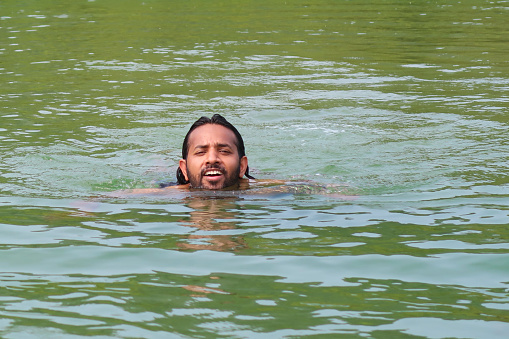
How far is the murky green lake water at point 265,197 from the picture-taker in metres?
4.78

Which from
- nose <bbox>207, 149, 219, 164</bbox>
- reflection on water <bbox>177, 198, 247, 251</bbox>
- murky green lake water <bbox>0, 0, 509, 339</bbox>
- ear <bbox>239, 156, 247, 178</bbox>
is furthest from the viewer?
ear <bbox>239, 156, 247, 178</bbox>

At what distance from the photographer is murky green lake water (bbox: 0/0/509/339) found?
15.7 ft

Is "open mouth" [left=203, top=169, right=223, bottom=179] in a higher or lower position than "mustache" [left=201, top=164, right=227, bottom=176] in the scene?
lower

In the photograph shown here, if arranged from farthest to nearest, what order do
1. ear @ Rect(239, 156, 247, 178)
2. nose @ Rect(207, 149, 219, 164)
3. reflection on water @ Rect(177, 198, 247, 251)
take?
ear @ Rect(239, 156, 247, 178) < nose @ Rect(207, 149, 219, 164) < reflection on water @ Rect(177, 198, 247, 251)

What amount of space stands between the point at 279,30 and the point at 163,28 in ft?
10.4

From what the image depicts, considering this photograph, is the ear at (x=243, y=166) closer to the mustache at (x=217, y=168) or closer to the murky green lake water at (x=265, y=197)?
the mustache at (x=217, y=168)

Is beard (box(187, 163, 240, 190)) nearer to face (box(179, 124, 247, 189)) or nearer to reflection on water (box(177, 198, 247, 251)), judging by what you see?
face (box(179, 124, 247, 189))

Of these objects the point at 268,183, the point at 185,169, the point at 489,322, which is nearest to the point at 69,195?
the point at 185,169

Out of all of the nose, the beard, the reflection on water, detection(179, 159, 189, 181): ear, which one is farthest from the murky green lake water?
detection(179, 159, 189, 181): ear

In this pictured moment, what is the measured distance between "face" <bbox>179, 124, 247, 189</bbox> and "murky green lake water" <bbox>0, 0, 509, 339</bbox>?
28cm

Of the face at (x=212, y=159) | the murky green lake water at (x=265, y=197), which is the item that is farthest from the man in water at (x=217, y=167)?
the murky green lake water at (x=265, y=197)

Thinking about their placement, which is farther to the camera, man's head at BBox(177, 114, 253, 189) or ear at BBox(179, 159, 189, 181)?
ear at BBox(179, 159, 189, 181)

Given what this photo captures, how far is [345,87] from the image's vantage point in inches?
553

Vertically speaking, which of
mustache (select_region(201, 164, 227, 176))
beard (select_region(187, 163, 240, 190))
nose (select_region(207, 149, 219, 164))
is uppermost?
nose (select_region(207, 149, 219, 164))
